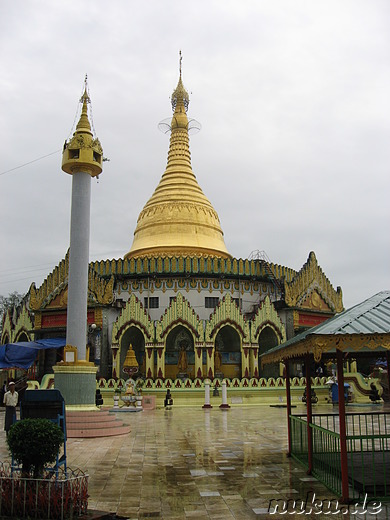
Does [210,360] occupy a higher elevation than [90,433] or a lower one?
higher

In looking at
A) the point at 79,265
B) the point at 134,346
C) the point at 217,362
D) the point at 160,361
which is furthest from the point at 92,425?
the point at 134,346

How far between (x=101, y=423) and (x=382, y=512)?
11.3 metres

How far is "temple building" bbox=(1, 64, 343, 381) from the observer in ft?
107

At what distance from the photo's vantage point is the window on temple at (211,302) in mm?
35406

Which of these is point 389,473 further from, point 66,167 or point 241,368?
point 241,368

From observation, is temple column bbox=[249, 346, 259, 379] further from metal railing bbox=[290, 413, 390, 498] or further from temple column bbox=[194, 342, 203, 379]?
metal railing bbox=[290, 413, 390, 498]

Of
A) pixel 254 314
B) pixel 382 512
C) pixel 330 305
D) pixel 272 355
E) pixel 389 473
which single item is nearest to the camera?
pixel 382 512

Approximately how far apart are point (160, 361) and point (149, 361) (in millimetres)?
656

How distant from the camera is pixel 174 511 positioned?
747 cm

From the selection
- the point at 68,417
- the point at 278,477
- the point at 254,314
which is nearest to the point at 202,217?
the point at 254,314

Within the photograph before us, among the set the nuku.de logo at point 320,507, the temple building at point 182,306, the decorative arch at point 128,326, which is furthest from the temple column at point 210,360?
the nuku.de logo at point 320,507

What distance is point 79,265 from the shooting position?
67.4ft

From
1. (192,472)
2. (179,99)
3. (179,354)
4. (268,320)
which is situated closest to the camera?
(192,472)

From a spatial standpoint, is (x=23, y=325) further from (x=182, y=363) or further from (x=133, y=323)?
(x=182, y=363)
